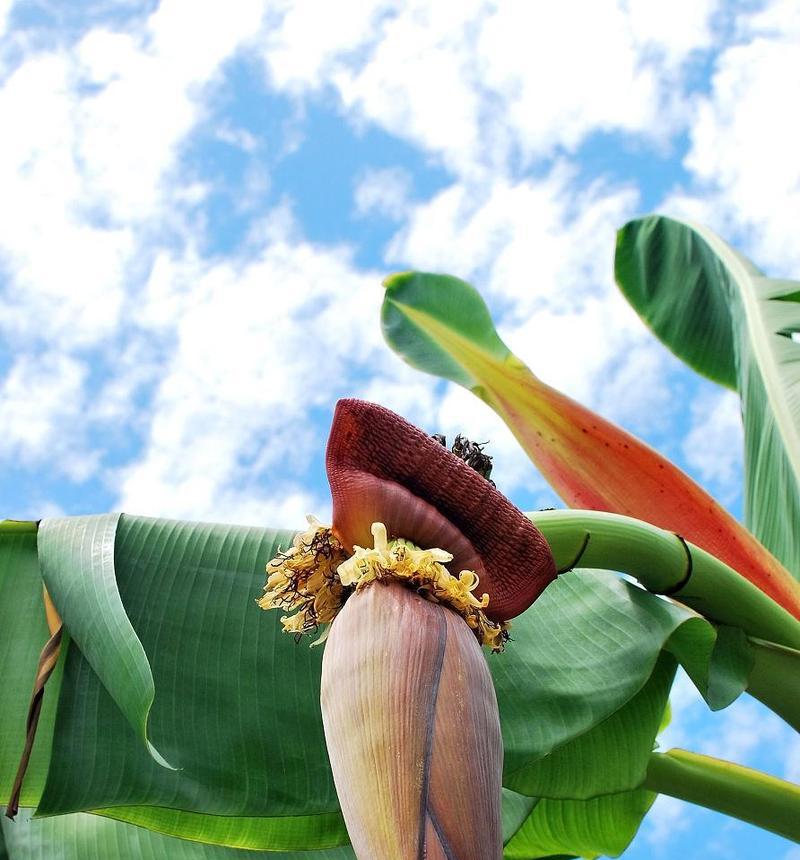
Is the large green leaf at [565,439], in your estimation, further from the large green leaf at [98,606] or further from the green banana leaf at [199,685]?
the large green leaf at [98,606]

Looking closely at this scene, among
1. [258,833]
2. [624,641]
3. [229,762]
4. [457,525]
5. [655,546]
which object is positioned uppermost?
[457,525]

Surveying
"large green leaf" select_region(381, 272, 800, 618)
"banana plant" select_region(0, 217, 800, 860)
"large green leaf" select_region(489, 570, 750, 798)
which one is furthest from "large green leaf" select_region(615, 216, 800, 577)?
"large green leaf" select_region(489, 570, 750, 798)

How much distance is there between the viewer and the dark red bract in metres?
0.69

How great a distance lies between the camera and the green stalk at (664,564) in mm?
1005

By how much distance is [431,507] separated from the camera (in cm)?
69

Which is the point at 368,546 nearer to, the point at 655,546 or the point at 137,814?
the point at 655,546

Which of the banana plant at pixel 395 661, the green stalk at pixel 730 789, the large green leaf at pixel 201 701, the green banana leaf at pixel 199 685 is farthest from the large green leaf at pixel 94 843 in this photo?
the green stalk at pixel 730 789

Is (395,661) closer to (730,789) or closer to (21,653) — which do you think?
(21,653)

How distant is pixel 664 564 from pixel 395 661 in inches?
24.4

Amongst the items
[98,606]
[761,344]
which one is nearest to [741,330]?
[761,344]

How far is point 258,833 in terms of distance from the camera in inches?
47.8

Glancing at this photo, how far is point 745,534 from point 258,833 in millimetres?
781

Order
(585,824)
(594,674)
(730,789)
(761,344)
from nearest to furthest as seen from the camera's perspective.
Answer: (594,674) → (730,789) → (585,824) → (761,344)

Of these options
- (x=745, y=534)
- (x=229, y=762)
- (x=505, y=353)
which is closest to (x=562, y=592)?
(x=745, y=534)
